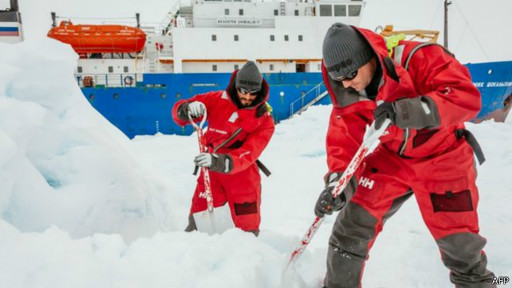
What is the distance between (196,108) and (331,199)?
1391 millimetres

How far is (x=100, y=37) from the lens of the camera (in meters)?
13.6

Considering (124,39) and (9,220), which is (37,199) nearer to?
(9,220)

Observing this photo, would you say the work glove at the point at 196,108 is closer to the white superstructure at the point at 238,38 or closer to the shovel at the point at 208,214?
the shovel at the point at 208,214

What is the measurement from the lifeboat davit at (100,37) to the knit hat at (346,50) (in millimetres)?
13384

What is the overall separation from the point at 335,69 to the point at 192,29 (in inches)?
517

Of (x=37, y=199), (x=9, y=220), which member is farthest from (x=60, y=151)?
(x=9, y=220)

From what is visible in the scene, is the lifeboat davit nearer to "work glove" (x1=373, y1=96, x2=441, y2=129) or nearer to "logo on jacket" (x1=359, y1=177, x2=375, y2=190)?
"logo on jacket" (x1=359, y1=177, x2=375, y2=190)

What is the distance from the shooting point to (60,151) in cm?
273

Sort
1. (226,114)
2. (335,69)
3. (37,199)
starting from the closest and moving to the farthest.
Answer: (335,69)
(37,199)
(226,114)

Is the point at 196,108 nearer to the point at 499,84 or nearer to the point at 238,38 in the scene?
the point at 499,84

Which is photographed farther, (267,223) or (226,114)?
(267,223)

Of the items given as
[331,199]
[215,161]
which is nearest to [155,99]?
[215,161]

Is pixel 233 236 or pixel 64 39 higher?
pixel 64 39

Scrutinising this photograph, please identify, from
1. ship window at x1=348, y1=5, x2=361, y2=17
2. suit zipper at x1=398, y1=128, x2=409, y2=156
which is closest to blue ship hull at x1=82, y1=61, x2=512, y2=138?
ship window at x1=348, y1=5, x2=361, y2=17
